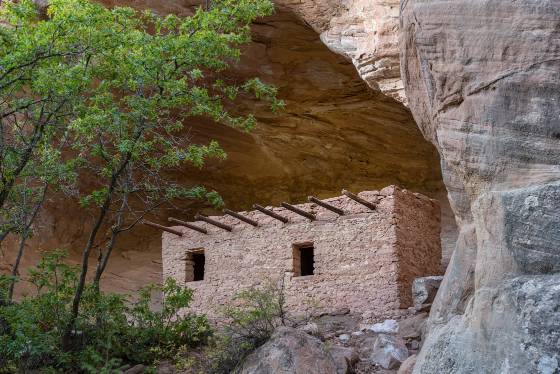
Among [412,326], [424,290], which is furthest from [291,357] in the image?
[424,290]

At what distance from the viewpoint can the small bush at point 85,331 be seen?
8.35m

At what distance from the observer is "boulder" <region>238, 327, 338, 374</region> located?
7.68 meters

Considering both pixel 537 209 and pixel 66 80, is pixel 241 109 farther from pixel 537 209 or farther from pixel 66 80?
pixel 537 209

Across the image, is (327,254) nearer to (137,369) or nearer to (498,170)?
(137,369)

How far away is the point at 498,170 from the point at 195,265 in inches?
278

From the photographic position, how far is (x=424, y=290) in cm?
985

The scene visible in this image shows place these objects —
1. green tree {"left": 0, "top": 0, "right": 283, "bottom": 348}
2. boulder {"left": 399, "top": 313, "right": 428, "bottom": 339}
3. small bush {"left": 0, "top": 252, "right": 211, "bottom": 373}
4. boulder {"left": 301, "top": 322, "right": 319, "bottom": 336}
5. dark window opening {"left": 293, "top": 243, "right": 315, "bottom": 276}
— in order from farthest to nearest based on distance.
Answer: dark window opening {"left": 293, "top": 243, "right": 315, "bottom": 276}, boulder {"left": 301, "top": 322, "right": 319, "bottom": 336}, boulder {"left": 399, "top": 313, "right": 428, "bottom": 339}, small bush {"left": 0, "top": 252, "right": 211, "bottom": 373}, green tree {"left": 0, "top": 0, "right": 283, "bottom": 348}

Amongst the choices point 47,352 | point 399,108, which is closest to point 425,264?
point 399,108

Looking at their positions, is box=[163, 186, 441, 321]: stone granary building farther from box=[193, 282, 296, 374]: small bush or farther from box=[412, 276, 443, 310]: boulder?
box=[193, 282, 296, 374]: small bush

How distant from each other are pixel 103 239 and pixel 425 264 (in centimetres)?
717

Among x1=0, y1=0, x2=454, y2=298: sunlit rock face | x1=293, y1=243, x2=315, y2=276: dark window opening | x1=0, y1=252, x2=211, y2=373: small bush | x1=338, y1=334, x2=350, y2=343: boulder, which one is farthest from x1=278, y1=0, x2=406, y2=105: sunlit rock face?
x1=0, y1=252, x2=211, y2=373: small bush

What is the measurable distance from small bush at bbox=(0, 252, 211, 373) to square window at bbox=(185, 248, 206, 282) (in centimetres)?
178

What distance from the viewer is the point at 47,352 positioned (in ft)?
28.3

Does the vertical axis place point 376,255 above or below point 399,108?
below
